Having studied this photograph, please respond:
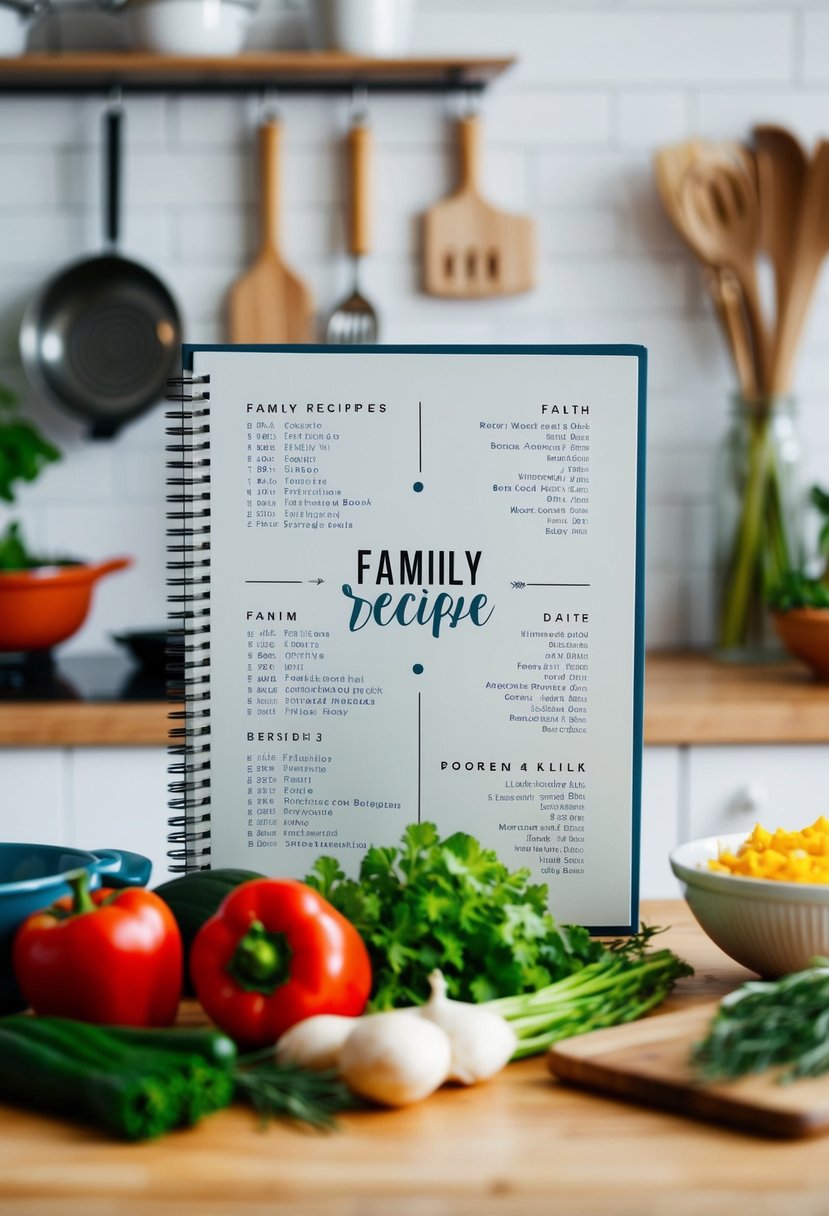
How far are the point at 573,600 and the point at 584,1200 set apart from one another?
437 millimetres

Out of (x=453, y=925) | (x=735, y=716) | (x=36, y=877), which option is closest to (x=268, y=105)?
(x=735, y=716)

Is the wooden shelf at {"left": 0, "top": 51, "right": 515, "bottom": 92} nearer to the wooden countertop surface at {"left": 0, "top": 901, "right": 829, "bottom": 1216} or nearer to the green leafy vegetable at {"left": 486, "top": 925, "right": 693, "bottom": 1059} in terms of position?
the green leafy vegetable at {"left": 486, "top": 925, "right": 693, "bottom": 1059}

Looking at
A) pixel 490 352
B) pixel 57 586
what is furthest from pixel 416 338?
pixel 490 352

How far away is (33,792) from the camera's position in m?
2.03

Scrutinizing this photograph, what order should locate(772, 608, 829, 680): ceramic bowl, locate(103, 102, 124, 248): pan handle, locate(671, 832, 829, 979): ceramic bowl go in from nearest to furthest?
locate(671, 832, 829, 979): ceramic bowl, locate(772, 608, 829, 680): ceramic bowl, locate(103, 102, 124, 248): pan handle

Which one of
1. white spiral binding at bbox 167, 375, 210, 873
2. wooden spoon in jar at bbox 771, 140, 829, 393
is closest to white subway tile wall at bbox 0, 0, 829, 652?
wooden spoon in jar at bbox 771, 140, 829, 393

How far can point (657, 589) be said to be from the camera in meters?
2.64

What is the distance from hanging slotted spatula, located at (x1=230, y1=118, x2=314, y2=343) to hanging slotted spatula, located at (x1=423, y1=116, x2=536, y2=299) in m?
0.24

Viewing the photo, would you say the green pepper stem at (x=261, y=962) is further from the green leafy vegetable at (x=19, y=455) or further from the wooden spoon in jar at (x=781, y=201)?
the wooden spoon in jar at (x=781, y=201)

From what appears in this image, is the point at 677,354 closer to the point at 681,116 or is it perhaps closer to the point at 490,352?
the point at 681,116

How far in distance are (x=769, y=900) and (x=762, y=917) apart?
0.05 ft

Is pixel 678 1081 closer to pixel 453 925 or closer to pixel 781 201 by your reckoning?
pixel 453 925

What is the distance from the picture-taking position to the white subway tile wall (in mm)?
2535

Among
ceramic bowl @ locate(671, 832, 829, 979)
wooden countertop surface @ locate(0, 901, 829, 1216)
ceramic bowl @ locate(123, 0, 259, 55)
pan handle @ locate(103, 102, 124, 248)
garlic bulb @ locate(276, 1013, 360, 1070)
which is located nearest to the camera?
wooden countertop surface @ locate(0, 901, 829, 1216)
